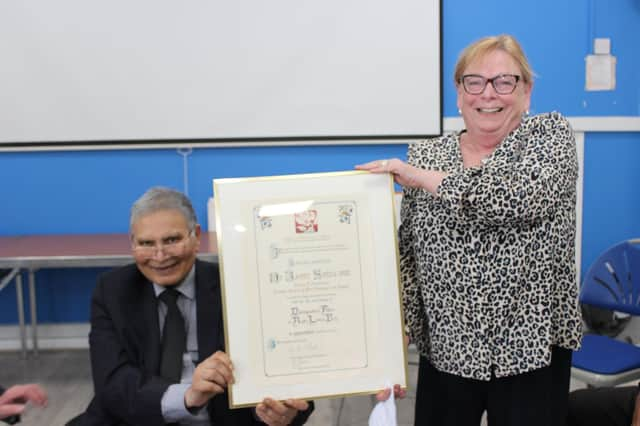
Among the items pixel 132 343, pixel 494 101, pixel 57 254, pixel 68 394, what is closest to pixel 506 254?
pixel 494 101

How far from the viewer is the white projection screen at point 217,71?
416 cm

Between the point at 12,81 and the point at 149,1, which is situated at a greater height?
the point at 149,1

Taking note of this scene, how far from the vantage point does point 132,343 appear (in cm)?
179

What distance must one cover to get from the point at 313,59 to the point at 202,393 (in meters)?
3.00

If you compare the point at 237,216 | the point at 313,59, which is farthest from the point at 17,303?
the point at 237,216

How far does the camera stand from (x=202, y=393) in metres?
1.62

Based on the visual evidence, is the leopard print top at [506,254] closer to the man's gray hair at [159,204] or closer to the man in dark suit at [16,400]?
the man's gray hair at [159,204]

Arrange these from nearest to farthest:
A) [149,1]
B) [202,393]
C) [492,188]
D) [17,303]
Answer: [492,188]
[202,393]
[149,1]
[17,303]

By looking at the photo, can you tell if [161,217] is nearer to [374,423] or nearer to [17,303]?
[374,423]

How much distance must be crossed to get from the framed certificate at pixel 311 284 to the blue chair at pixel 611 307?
51.1 inches

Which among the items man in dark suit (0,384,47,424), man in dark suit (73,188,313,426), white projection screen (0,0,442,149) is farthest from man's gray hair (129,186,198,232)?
white projection screen (0,0,442,149)

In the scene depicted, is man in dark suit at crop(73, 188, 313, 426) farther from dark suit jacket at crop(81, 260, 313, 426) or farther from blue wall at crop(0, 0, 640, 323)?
blue wall at crop(0, 0, 640, 323)

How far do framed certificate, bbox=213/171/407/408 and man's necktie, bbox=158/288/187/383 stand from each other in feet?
0.73

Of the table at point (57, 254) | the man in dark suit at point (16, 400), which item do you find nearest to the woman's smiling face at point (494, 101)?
the man in dark suit at point (16, 400)
